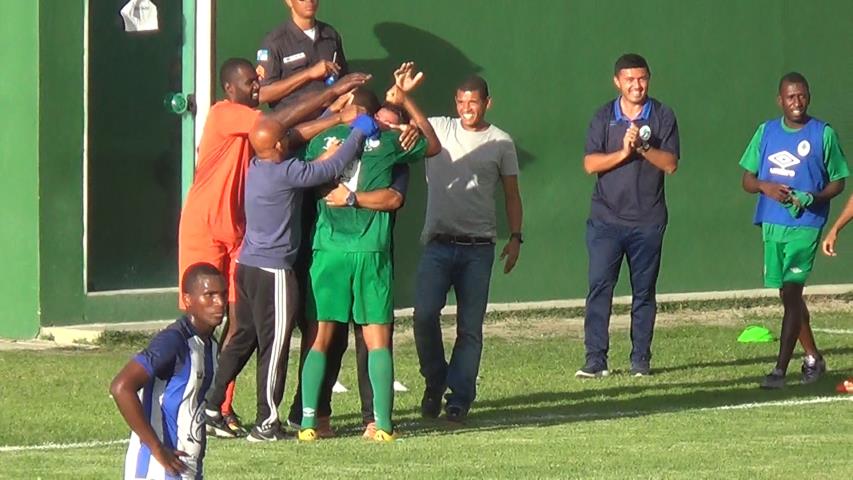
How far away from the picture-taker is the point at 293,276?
10258mm

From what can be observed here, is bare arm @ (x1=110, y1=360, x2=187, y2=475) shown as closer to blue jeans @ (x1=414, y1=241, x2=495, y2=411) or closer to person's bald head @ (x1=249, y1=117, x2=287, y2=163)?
person's bald head @ (x1=249, y1=117, x2=287, y2=163)

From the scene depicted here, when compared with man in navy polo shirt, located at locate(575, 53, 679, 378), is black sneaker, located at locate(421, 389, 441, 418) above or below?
below

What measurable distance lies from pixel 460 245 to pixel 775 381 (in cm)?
262

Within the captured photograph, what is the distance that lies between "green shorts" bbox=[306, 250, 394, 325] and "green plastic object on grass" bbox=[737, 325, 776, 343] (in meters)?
5.58

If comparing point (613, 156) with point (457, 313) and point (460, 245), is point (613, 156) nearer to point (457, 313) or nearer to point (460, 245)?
Answer: point (460, 245)

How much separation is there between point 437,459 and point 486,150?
2.53 metres

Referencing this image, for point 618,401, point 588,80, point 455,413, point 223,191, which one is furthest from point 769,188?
point 588,80

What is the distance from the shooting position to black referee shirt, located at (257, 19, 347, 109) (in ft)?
39.8

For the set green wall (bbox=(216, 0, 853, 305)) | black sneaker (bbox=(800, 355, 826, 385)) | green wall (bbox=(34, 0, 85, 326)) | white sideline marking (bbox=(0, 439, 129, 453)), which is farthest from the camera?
green wall (bbox=(216, 0, 853, 305))

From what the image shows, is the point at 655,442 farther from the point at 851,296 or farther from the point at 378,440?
the point at 851,296

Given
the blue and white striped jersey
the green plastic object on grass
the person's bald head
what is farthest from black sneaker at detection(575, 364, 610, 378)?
the blue and white striped jersey

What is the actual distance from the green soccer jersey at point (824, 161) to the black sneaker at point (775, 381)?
87 centimetres

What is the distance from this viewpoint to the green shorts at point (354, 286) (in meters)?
10.1

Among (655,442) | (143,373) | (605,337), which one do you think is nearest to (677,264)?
(605,337)
